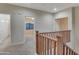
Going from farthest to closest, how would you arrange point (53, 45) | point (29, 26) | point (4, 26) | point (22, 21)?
point (53, 45) → point (22, 21) → point (29, 26) → point (4, 26)

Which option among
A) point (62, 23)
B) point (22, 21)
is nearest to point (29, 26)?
point (22, 21)

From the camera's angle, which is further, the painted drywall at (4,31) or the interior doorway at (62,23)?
the interior doorway at (62,23)

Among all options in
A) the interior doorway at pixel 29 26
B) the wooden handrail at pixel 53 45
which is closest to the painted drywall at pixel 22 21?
the interior doorway at pixel 29 26

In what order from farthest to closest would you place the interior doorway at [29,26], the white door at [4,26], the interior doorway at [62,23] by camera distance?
the interior doorway at [62,23] < the interior doorway at [29,26] < the white door at [4,26]

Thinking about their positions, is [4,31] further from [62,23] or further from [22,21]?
[62,23]

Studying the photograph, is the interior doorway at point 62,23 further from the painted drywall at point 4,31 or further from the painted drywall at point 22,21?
the painted drywall at point 4,31

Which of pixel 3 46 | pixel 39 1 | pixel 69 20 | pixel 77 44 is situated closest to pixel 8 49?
pixel 3 46

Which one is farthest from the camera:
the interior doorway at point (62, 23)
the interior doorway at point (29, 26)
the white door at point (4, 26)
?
the interior doorway at point (62, 23)

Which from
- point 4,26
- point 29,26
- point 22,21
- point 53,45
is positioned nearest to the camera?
point 4,26

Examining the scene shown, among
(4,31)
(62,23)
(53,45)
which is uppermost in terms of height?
(62,23)

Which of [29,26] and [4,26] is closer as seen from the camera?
[4,26]

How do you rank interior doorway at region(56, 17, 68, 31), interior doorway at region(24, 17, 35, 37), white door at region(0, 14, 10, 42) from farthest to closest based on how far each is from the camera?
interior doorway at region(56, 17, 68, 31), interior doorway at region(24, 17, 35, 37), white door at region(0, 14, 10, 42)

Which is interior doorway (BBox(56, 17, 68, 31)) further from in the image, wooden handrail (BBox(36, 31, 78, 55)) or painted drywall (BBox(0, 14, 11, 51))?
painted drywall (BBox(0, 14, 11, 51))


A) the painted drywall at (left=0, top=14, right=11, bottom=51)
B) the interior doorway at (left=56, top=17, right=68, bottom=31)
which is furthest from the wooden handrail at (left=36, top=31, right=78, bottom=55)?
the painted drywall at (left=0, top=14, right=11, bottom=51)
